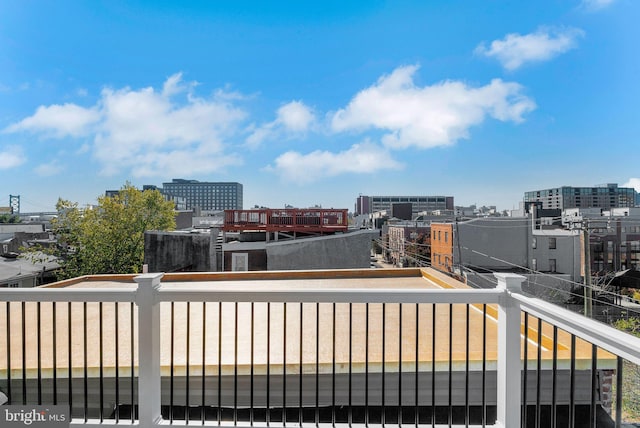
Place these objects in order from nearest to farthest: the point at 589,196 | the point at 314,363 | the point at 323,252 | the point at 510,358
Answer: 1. the point at 510,358
2. the point at 314,363
3. the point at 323,252
4. the point at 589,196

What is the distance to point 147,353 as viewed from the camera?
1.87 meters

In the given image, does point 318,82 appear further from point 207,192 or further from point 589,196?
point 207,192

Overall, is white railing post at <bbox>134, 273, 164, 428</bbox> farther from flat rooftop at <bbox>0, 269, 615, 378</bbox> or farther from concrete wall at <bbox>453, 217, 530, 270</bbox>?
concrete wall at <bbox>453, 217, 530, 270</bbox>

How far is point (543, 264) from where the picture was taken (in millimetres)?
23734

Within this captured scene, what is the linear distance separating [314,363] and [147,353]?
1080mm

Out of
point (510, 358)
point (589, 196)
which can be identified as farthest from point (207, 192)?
point (510, 358)

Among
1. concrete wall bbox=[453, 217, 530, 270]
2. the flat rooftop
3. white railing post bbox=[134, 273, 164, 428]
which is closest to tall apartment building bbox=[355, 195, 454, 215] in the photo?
concrete wall bbox=[453, 217, 530, 270]

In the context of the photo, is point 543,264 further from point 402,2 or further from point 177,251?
point 177,251

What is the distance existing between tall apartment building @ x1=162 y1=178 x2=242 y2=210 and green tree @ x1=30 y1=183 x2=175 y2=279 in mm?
97736

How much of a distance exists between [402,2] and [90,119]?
116 feet

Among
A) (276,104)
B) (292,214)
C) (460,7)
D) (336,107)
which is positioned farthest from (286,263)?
(336,107)

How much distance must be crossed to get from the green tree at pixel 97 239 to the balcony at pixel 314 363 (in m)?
14.8

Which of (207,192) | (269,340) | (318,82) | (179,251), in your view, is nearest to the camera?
(269,340)

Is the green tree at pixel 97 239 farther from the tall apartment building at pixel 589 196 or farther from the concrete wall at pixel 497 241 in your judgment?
the tall apartment building at pixel 589 196
